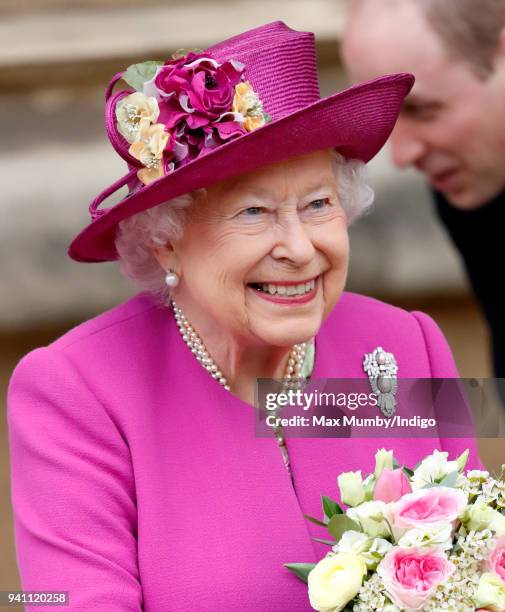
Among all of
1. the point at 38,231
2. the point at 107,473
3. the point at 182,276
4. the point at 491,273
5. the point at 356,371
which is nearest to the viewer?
the point at 107,473

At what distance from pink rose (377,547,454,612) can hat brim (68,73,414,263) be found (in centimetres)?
85

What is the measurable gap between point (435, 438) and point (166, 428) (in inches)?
25.8

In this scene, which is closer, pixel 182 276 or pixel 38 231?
pixel 182 276

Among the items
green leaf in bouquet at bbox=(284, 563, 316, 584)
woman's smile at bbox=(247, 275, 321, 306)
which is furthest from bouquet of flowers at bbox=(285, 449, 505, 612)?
woman's smile at bbox=(247, 275, 321, 306)

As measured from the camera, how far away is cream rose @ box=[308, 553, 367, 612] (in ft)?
7.58

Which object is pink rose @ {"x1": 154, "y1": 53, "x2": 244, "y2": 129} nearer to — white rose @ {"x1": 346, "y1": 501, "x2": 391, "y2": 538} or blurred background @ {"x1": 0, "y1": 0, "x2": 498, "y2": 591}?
white rose @ {"x1": 346, "y1": 501, "x2": 391, "y2": 538}

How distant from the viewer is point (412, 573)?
2293 millimetres

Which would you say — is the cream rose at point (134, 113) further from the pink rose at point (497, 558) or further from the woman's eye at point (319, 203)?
the pink rose at point (497, 558)

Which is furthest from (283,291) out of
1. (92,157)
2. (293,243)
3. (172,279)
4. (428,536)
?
(92,157)

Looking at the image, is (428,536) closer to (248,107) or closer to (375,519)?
(375,519)

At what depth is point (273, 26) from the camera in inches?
112

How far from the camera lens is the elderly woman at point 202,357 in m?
2.62

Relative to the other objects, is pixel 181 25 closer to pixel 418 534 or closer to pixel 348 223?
pixel 348 223

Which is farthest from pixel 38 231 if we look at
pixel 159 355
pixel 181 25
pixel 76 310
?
pixel 159 355
